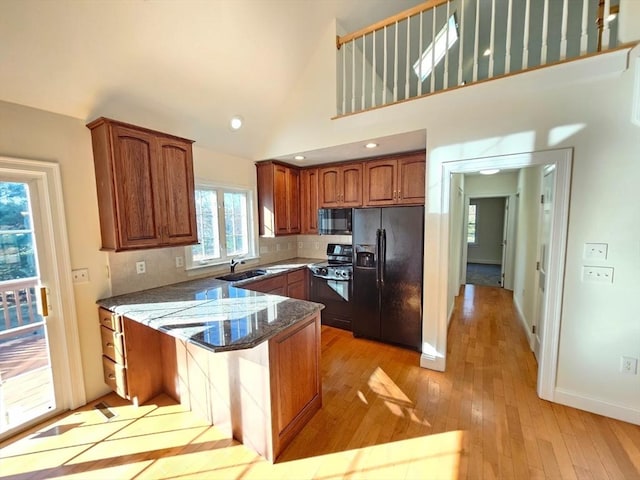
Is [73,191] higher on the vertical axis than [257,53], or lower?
lower

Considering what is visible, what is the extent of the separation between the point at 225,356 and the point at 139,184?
5.30 feet

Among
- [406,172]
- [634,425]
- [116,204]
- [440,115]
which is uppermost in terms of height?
[440,115]

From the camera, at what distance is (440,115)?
244 cm

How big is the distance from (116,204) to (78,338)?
1152 millimetres

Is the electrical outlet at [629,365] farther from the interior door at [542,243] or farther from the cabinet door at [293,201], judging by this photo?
the cabinet door at [293,201]

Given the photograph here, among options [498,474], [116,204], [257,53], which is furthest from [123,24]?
[498,474]

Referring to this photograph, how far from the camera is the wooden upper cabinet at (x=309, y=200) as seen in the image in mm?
4047

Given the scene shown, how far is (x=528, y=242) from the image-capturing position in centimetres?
381

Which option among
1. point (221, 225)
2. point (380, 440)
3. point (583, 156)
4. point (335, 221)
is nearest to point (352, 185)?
point (335, 221)

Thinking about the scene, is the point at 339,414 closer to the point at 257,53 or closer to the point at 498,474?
the point at 498,474

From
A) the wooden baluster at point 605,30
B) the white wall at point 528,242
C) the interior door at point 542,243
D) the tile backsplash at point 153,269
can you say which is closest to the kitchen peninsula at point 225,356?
the tile backsplash at point 153,269

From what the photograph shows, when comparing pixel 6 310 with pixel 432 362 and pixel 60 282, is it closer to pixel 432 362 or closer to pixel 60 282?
pixel 60 282

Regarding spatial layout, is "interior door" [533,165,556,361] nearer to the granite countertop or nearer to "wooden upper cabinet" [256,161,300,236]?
the granite countertop

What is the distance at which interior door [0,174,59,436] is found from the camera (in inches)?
76.3
